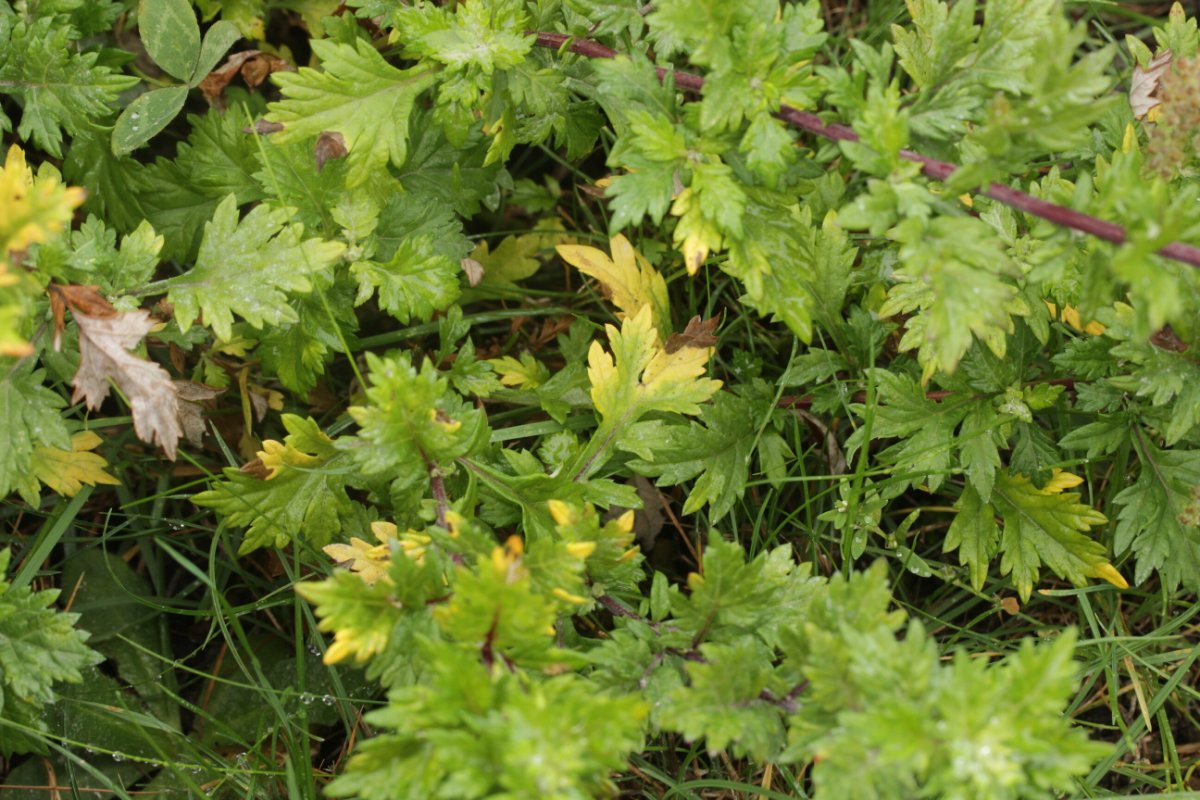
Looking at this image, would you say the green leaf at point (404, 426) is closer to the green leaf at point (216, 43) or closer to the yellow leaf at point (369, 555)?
the yellow leaf at point (369, 555)

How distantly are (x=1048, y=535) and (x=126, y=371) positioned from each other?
2.33 m

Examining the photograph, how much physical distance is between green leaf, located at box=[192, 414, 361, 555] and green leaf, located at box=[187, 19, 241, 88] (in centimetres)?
107

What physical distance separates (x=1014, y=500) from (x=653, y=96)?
1.49 m

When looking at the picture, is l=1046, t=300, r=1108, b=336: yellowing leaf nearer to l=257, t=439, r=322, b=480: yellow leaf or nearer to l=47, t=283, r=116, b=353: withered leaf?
l=257, t=439, r=322, b=480: yellow leaf

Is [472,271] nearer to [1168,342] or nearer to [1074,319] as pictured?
[1074,319]

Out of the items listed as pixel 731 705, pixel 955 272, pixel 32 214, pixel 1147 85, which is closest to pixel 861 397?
pixel 955 272

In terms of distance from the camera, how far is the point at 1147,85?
2742 millimetres

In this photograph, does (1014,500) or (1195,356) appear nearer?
(1195,356)

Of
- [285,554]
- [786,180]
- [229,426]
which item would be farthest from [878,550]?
[229,426]

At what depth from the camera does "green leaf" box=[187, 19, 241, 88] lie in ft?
9.51

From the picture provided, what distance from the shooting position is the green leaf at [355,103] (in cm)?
242

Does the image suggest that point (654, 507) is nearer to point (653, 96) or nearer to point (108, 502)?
point (653, 96)

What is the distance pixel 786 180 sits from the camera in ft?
7.82

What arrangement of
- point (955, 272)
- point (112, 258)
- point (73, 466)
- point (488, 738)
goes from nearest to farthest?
point (488, 738)
point (955, 272)
point (112, 258)
point (73, 466)
